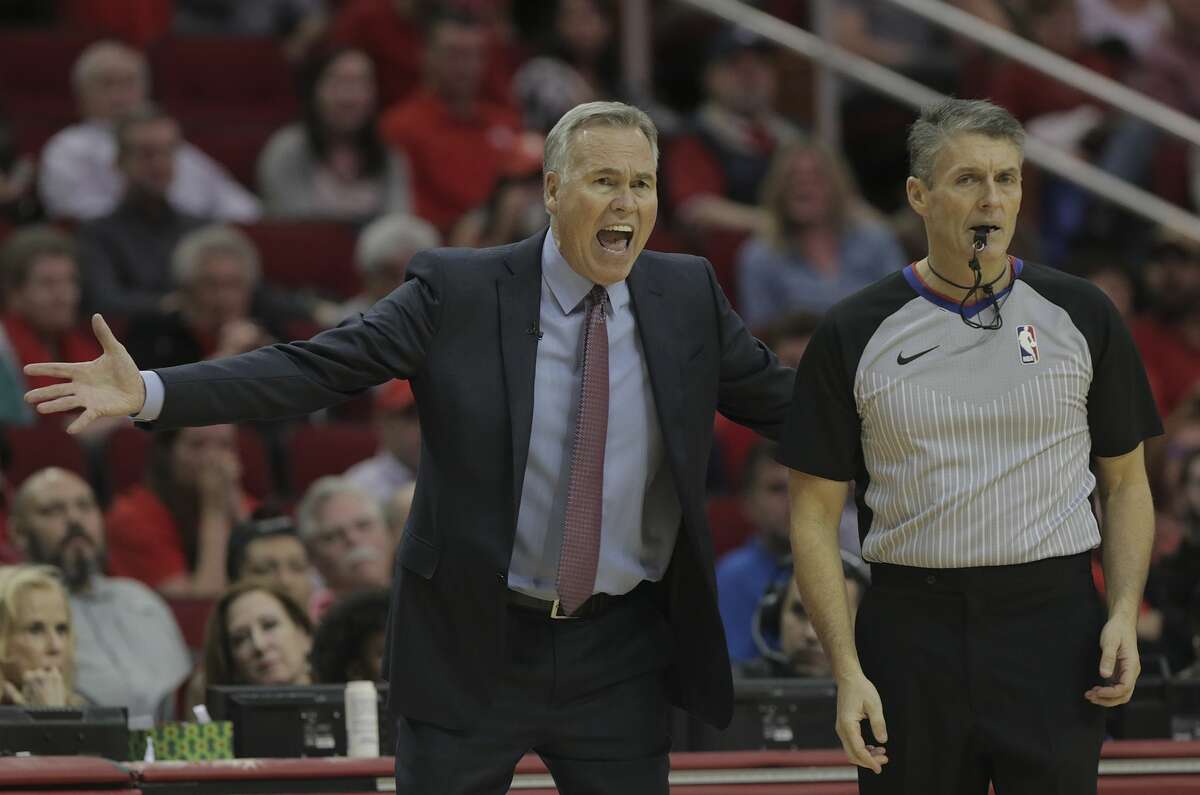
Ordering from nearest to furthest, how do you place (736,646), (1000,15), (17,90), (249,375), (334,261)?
(249,375)
(736,646)
(334,261)
(17,90)
(1000,15)

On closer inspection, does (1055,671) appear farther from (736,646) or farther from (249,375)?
(736,646)

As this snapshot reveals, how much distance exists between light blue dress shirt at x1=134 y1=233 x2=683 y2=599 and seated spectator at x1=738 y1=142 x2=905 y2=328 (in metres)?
3.97

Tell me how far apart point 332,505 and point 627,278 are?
275 centimetres

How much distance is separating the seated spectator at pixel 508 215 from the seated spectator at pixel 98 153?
874 millimetres

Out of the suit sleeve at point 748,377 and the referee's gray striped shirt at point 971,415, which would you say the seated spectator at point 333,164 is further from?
the referee's gray striped shirt at point 971,415

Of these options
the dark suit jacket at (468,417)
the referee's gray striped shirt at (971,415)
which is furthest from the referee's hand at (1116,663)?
the dark suit jacket at (468,417)

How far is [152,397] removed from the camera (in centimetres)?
299

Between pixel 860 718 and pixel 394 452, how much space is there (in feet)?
11.7

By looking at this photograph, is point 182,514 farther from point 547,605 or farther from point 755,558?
point 547,605

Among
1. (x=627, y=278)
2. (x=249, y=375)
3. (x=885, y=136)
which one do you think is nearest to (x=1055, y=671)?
(x=627, y=278)

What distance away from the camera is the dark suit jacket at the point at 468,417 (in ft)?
10.2

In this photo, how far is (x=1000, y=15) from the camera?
870 centimetres

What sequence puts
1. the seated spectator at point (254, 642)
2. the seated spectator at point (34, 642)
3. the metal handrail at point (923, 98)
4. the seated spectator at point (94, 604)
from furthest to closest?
the metal handrail at point (923, 98) → the seated spectator at point (94, 604) → the seated spectator at point (254, 642) → the seated spectator at point (34, 642)

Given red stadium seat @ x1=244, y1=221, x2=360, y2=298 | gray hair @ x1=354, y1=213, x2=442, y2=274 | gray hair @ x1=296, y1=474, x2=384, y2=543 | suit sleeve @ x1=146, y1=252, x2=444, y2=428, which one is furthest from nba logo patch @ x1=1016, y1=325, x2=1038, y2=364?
red stadium seat @ x1=244, y1=221, x2=360, y2=298
